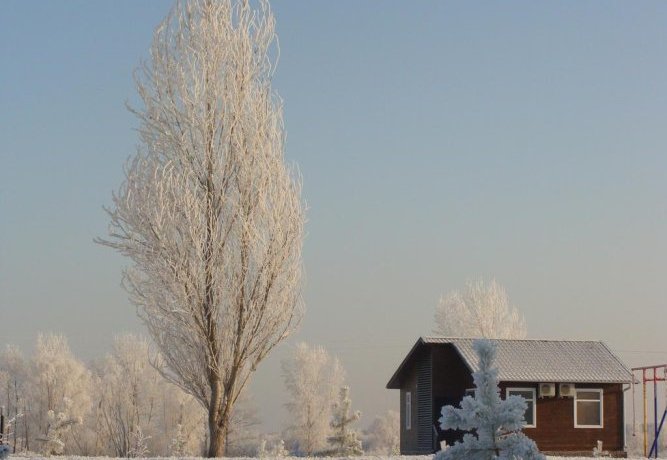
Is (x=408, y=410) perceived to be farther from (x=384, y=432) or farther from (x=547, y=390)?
(x=384, y=432)

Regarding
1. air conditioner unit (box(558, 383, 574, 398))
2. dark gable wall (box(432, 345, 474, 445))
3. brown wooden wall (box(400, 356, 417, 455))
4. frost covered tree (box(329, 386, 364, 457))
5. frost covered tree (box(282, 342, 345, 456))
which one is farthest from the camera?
frost covered tree (box(282, 342, 345, 456))

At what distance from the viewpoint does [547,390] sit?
1204 inches

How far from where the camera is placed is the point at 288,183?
21.5 meters

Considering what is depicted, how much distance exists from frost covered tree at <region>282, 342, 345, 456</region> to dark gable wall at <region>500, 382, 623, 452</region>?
30.3 meters

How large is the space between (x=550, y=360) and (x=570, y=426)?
2.16m

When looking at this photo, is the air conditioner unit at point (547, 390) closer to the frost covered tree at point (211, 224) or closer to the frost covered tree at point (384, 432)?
the frost covered tree at point (211, 224)

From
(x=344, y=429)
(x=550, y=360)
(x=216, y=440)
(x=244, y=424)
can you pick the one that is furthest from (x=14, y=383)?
(x=216, y=440)

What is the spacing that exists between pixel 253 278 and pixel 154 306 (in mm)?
2233

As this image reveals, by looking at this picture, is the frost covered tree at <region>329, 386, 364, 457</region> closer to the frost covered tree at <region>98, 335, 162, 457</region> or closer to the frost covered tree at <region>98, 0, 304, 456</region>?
the frost covered tree at <region>98, 0, 304, 456</region>

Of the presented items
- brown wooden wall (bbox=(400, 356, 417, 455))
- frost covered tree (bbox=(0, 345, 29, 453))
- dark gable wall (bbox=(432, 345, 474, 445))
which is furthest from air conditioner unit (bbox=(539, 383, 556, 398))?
frost covered tree (bbox=(0, 345, 29, 453))

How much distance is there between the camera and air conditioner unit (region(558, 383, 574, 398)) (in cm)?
3078

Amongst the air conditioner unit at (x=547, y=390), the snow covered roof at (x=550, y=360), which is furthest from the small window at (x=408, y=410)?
the air conditioner unit at (x=547, y=390)

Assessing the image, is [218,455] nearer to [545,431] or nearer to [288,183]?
[288,183]

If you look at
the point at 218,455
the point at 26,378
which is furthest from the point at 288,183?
the point at 26,378
